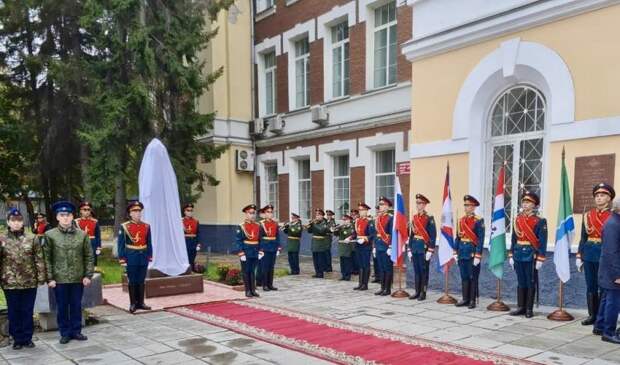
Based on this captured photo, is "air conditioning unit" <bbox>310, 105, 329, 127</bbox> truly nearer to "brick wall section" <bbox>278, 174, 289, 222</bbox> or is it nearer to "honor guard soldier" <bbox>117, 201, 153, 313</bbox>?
"brick wall section" <bbox>278, 174, 289, 222</bbox>

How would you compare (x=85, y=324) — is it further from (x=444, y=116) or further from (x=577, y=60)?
(x=577, y=60)

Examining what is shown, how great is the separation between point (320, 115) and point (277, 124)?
2.41 metres

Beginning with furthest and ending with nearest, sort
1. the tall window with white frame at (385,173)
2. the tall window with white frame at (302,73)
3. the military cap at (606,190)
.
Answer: the tall window with white frame at (302,73) < the tall window with white frame at (385,173) < the military cap at (606,190)

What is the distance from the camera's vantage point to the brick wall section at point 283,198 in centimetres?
1689

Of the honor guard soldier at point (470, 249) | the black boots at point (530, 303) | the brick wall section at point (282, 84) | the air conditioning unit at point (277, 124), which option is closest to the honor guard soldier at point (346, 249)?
the honor guard soldier at point (470, 249)

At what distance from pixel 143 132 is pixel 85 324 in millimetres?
7385

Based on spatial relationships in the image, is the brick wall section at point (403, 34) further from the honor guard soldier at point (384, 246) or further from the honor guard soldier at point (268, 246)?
the honor guard soldier at point (268, 246)

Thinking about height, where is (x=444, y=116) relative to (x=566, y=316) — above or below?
above

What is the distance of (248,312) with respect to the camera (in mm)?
7754

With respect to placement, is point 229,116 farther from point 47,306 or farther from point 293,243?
point 47,306

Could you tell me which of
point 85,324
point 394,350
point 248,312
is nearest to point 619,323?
point 394,350

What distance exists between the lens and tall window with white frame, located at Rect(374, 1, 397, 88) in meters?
13.3

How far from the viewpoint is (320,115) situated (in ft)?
49.1

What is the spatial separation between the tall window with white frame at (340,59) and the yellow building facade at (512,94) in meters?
4.96
